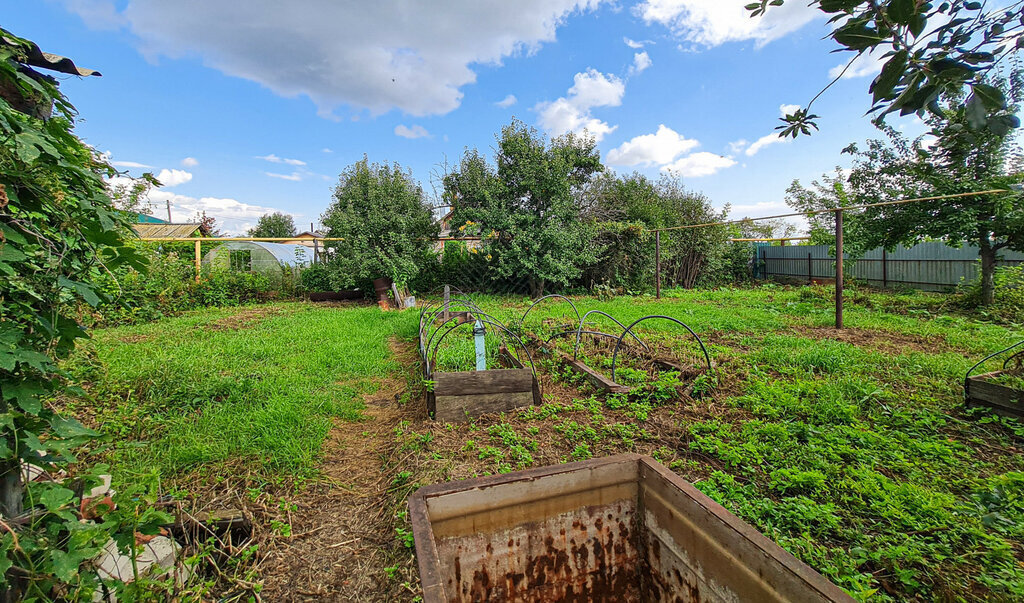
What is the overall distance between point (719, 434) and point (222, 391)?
3.93m

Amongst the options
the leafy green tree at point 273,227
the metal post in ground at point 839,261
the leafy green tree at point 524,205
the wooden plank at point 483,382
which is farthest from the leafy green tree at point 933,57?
the leafy green tree at point 273,227

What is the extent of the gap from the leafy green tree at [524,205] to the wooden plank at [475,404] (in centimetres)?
667

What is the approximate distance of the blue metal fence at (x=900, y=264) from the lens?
10.0 meters

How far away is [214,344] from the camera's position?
217 inches

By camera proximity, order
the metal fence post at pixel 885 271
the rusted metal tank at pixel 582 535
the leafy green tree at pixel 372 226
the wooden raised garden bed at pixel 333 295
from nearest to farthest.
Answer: the rusted metal tank at pixel 582 535
the leafy green tree at pixel 372 226
the wooden raised garden bed at pixel 333 295
the metal fence post at pixel 885 271

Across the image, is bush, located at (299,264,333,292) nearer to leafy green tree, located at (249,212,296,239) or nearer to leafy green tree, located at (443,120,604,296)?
leafy green tree, located at (443,120,604,296)

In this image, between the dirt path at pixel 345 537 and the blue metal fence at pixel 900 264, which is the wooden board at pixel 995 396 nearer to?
the dirt path at pixel 345 537

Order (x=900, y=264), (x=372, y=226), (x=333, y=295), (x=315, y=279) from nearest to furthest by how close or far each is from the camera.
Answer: (x=372, y=226), (x=333, y=295), (x=315, y=279), (x=900, y=264)

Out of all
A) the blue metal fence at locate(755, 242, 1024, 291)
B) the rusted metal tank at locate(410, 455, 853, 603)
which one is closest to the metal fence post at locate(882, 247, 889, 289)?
the blue metal fence at locate(755, 242, 1024, 291)

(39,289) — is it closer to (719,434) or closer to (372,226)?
(719,434)

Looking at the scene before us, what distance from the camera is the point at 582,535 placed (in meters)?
2.05

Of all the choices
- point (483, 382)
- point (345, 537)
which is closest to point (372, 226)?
point (483, 382)

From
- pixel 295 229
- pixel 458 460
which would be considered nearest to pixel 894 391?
pixel 458 460

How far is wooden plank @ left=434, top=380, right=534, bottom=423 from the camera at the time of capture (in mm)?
3375
